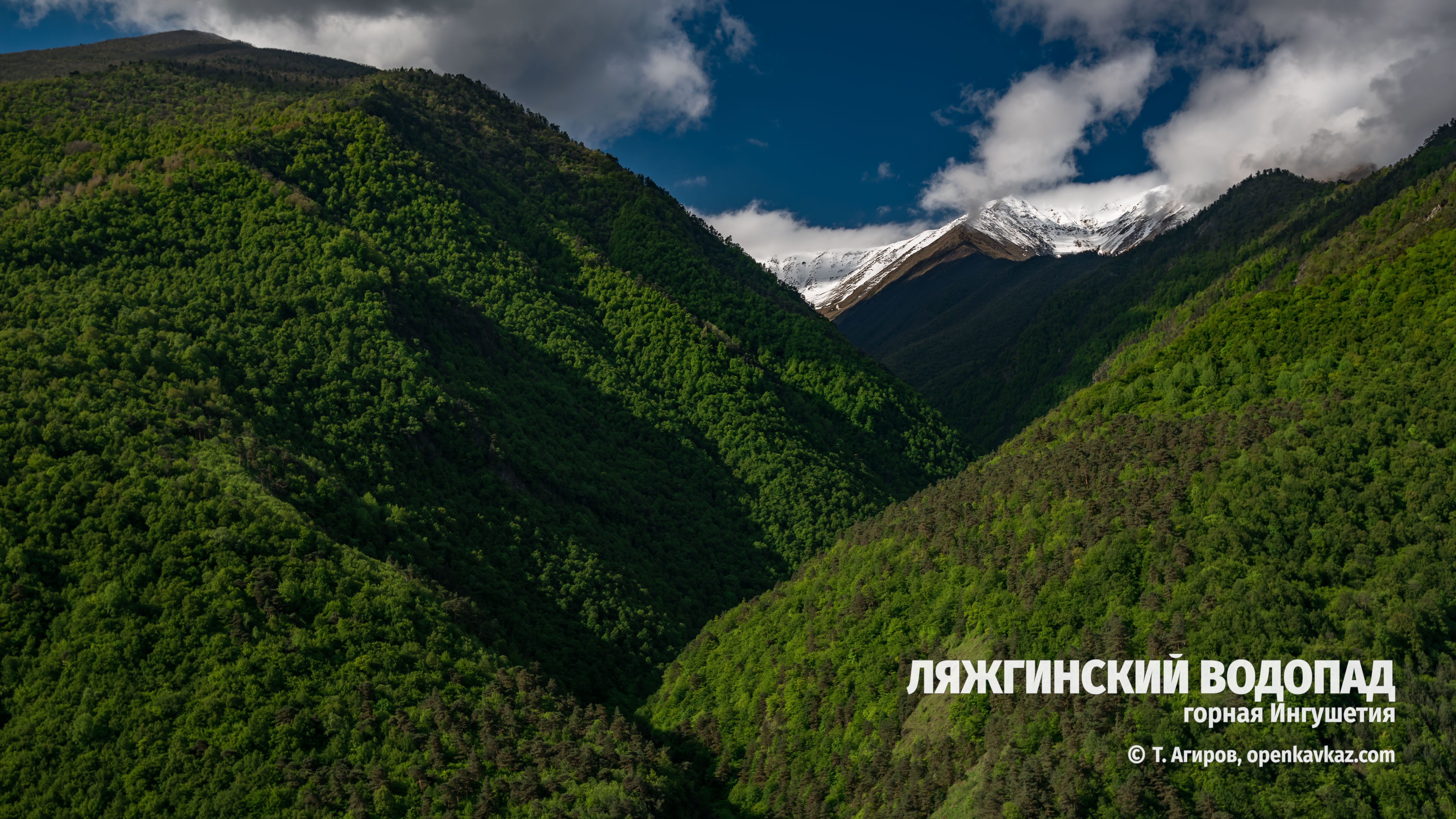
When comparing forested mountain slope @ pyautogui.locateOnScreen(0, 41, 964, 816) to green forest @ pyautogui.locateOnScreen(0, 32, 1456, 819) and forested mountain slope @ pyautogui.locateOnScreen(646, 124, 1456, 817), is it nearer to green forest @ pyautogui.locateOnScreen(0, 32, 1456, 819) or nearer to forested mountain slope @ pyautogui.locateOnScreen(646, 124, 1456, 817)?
green forest @ pyautogui.locateOnScreen(0, 32, 1456, 819)

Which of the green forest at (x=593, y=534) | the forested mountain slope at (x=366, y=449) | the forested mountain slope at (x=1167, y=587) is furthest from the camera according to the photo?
the forested mountain slope at (x=366, y=449)

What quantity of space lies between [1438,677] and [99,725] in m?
84.1

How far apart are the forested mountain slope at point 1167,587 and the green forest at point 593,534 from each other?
13.3 inches

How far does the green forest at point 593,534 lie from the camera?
61.7 meters

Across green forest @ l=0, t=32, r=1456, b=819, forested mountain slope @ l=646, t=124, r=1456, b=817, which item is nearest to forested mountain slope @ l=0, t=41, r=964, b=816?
green forest @ l=0, t=32, r=1456, b=819

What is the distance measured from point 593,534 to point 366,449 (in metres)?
27.8

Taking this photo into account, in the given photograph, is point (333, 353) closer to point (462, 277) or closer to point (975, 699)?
point (462, 277)

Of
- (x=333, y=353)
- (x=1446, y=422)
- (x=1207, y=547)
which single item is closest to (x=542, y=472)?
(x=333, y=353)

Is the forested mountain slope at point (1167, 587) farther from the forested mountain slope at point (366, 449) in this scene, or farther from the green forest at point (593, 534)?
the forested mountain slope at point (366, 449)

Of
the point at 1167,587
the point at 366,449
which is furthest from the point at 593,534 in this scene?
the point at 1167,587

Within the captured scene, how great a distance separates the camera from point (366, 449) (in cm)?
10362

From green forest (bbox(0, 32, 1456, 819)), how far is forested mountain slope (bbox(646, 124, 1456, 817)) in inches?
13.3

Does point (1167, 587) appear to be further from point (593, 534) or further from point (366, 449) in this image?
point (366, 449)

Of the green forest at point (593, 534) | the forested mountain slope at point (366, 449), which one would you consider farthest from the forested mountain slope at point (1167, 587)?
the forested mountain slope at point (366, 449)
